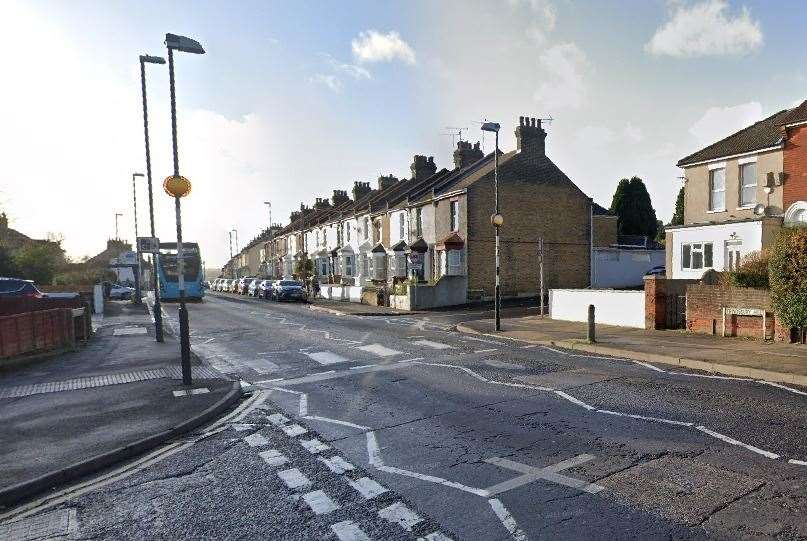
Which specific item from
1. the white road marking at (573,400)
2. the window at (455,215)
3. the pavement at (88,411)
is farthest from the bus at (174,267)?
the white road marking at (573,400)

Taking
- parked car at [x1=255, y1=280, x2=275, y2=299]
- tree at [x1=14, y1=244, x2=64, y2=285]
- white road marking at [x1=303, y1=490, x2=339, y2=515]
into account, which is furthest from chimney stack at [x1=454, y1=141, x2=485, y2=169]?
white road marking at [x1=303, y1=490, x2=339, y2=515]

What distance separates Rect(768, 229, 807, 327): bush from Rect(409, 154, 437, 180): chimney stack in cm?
3587

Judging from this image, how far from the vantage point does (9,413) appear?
25.8ft

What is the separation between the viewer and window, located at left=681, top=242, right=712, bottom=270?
2117 cm

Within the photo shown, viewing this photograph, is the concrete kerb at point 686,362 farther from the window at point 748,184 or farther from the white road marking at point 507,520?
the window at point 748,184

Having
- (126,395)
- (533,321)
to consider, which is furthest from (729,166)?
(126,395)

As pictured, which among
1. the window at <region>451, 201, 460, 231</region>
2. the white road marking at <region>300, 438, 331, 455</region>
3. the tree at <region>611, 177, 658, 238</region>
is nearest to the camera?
the white road marking at <region>300, 438, 331, 455</region>

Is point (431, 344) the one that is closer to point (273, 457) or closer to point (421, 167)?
point (273, 457)

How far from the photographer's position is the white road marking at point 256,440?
20.9ft

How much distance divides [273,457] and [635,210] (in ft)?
181

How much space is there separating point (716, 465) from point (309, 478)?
4.35 m

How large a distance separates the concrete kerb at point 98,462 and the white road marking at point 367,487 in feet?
9.81

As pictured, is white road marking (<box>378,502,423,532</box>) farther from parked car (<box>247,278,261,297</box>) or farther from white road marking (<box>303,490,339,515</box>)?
parked car (<box>247,278,261,297</box>)

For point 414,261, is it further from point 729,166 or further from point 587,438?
point 587,438
